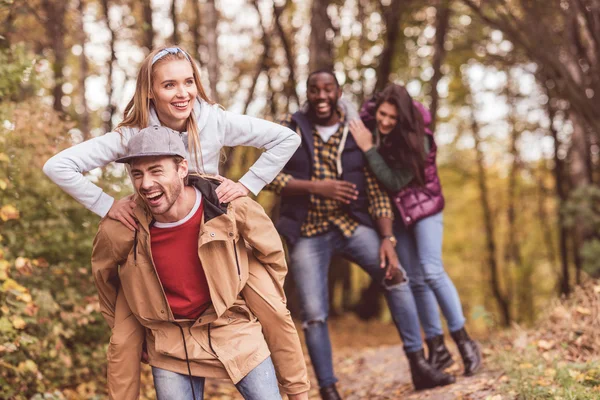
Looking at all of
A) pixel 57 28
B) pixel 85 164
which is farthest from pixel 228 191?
pixel 57 28

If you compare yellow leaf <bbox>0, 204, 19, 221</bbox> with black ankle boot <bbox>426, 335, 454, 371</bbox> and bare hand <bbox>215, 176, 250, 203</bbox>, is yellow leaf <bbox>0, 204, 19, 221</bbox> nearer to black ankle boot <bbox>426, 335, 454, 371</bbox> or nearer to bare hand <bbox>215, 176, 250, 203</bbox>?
bare hand <bbox>215, 176, 250, 203</bbox>

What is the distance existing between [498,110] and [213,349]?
17818mm

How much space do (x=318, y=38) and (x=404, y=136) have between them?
5.51 m

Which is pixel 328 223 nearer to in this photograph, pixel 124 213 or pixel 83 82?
pixel 124 213

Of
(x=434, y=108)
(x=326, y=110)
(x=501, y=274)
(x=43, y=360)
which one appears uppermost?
(x=434, y=108)

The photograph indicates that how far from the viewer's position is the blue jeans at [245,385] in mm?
3303

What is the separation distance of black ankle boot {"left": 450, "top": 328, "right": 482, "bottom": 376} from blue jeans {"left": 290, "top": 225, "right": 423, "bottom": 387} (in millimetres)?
472

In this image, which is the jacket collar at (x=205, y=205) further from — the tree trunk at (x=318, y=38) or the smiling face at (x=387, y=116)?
the tree trunk at (x=318, y=38)

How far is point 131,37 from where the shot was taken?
44.4 ft

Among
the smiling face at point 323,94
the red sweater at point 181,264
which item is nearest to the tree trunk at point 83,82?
the smiling face at point 323,94

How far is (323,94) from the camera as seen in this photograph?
4.82m

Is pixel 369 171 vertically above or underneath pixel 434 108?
underneath

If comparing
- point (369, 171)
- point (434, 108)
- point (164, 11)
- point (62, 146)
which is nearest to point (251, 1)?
point (164, 11)

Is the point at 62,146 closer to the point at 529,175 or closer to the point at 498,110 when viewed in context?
the point at 498,110
